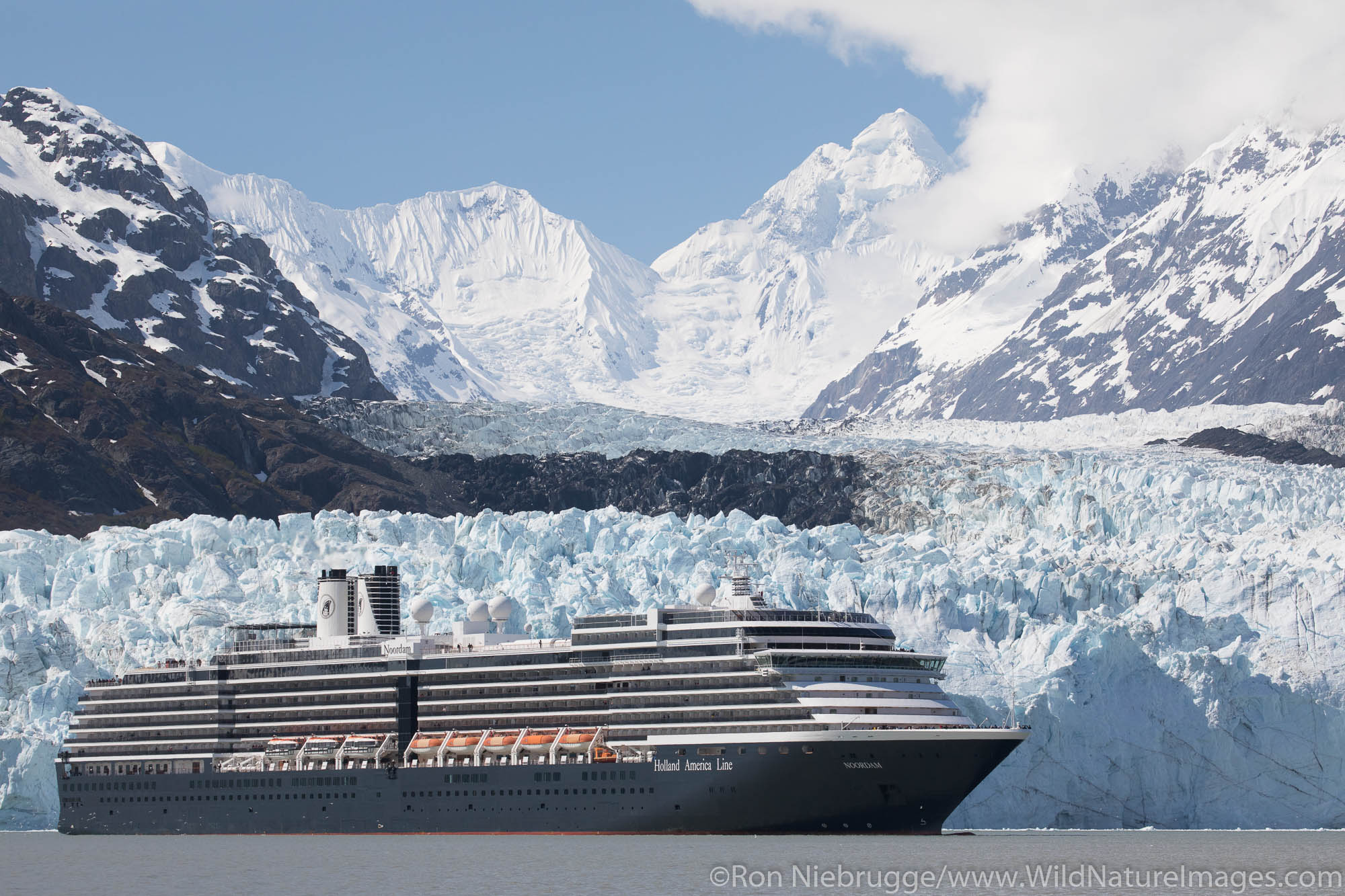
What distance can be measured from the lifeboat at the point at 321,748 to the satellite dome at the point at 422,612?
7727mm

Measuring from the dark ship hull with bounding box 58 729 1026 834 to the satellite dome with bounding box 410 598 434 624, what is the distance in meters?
9.30

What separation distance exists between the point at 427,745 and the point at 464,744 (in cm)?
167

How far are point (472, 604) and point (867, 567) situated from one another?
79.6ft

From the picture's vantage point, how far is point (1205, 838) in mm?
67812

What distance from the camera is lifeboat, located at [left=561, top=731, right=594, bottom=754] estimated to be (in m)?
65.5

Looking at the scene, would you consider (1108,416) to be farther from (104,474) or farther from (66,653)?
(66,653)

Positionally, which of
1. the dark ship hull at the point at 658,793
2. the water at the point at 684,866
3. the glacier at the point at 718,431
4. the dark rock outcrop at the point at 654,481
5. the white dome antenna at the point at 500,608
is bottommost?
the water at the point at 684,866

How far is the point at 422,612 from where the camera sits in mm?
76938

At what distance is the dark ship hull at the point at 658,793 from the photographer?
61.7 metres

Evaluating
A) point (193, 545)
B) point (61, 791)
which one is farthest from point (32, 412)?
point (61, 791)

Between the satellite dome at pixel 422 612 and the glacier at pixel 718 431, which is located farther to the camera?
the glacier at pixel 718 431

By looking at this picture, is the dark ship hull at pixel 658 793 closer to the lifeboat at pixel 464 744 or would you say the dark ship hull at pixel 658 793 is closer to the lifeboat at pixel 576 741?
the lifeboat at pixel 576 741

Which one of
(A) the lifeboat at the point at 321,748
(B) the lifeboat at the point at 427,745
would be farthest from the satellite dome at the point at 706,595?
(A) the lifeboat at the point at 321,748

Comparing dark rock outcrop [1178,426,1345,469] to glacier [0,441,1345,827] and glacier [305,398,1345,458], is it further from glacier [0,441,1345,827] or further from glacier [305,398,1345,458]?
glacier [0,441,1345,827]
